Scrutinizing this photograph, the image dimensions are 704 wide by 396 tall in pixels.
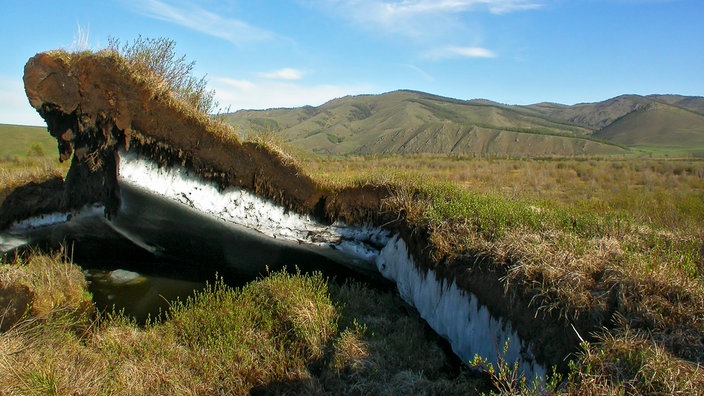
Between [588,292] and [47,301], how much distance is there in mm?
8994

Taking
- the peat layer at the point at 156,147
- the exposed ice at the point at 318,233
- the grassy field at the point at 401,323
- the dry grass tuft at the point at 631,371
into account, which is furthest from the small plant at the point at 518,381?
the peat layer at the point at 156,147

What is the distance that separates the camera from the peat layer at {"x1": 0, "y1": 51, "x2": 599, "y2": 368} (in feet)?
26.1

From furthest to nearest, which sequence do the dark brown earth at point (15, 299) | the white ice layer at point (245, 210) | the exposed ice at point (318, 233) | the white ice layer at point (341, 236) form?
the white ice layer at point (245, 210) → the dark brown earth at point (15, 299) → the exposed ice at point (318, 233) → the white ice layer at point (341, 236)

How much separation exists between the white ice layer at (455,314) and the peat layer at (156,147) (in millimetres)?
260

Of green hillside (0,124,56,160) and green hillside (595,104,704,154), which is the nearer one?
green hillside (0,124,56,160)

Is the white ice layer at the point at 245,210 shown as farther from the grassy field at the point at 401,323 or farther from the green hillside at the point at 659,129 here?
the green hillside at the point at 659,129

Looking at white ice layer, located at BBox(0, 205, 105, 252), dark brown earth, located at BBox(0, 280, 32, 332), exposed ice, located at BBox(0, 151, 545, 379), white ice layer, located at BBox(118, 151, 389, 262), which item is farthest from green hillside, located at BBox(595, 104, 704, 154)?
dark brown earth, located at BBox(0, 280, 32, 332)

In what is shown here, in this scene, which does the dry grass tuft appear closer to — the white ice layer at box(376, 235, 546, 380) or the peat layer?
the white ice layer at box(376, 235, 546, 380)

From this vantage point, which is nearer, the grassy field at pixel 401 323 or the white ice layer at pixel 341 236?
the grassy field at pixel 401 323

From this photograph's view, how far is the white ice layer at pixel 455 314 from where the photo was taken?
5500 mm

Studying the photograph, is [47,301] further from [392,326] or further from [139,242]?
[392,326]

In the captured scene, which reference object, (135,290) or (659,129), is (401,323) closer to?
(135,290)

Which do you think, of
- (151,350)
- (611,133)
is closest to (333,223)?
(151,350)

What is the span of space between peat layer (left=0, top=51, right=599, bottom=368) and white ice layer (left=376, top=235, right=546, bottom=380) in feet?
0.85
